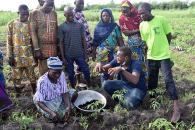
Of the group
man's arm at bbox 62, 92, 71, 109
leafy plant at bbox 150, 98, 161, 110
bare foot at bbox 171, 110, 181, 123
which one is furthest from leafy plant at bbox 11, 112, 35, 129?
bare foot at bbox 171, 110, 181, 123

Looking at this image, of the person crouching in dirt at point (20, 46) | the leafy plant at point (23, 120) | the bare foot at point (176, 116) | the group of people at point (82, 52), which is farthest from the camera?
the person crouching in dirt at point (20, 46)

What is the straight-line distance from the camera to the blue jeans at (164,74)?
19.9 feet

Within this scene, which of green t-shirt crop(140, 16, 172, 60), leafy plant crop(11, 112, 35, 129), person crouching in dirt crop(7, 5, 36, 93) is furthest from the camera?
person crouching in dirt crop(7, 5, 36, 93)

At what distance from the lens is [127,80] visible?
21.6 ft

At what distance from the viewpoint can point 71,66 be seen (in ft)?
23.2

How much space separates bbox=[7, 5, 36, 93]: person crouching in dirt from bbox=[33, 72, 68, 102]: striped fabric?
1.11 m

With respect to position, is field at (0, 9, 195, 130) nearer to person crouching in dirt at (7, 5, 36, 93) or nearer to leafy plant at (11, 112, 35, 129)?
leafy plant at (11, 112, 35, 129)

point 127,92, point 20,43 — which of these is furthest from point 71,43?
point 127,92

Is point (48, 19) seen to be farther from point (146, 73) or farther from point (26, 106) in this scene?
point (146, 73)

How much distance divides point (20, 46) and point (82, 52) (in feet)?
3.26

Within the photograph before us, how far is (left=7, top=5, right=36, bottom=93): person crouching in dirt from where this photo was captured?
22.4 feet

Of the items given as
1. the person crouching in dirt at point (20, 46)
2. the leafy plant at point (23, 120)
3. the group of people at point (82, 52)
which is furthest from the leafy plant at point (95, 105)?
the person crouching in dirt at point (20, 46)

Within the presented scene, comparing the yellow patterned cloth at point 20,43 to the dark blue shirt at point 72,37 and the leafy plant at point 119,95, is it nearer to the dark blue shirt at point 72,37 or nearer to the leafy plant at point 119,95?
the dark blue shirt at point 72,37

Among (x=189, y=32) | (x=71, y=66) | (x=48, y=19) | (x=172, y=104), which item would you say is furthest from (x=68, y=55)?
(x=189, y=32)
